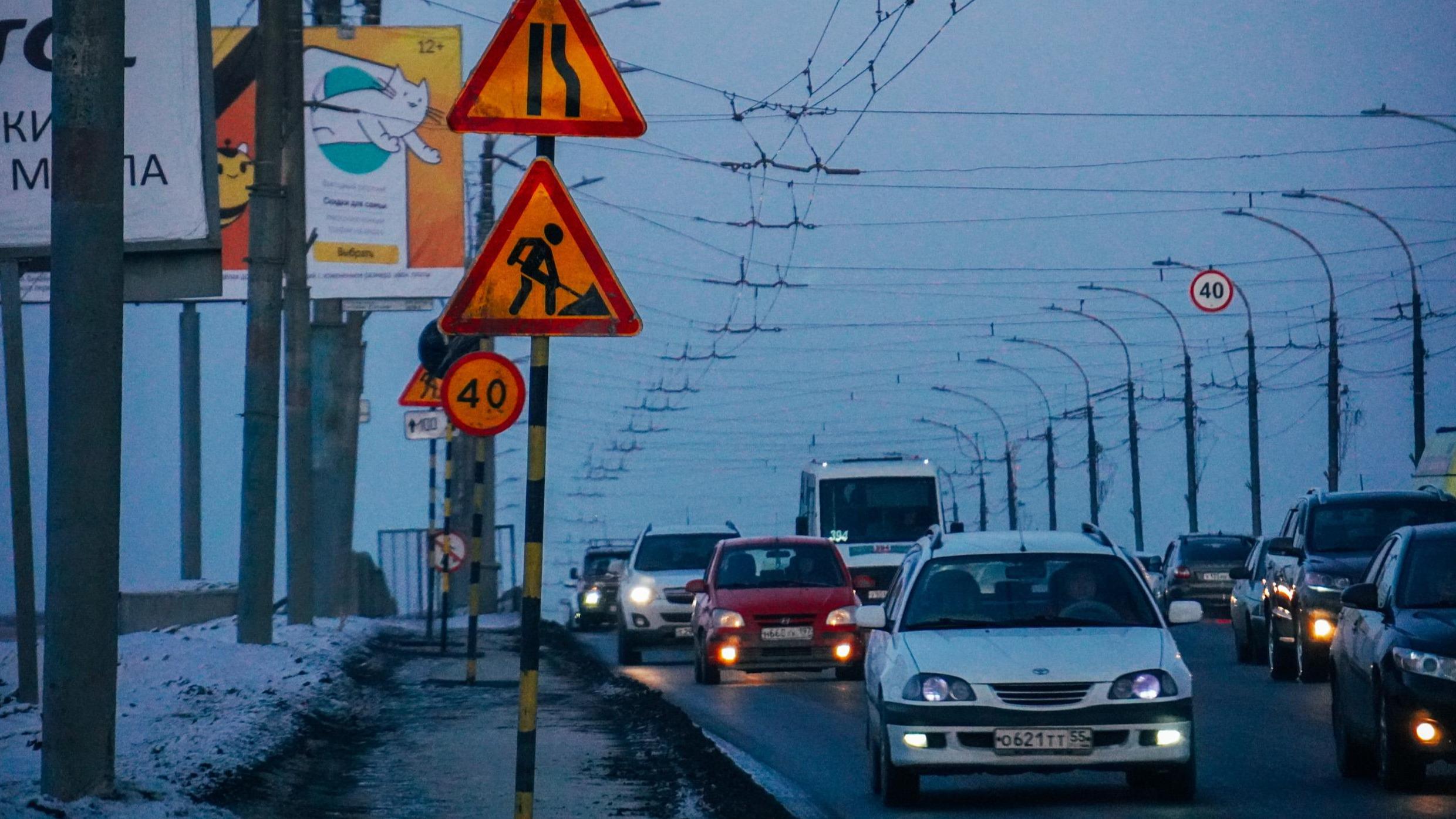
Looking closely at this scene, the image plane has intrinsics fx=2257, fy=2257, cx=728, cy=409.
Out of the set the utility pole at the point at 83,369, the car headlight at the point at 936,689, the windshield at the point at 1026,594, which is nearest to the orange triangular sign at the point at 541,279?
the utility pole at the point at 83,369

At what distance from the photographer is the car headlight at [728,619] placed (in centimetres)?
2403

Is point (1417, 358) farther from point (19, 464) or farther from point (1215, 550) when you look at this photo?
point (19, 464)

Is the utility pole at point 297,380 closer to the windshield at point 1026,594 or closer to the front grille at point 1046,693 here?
the windshield at point 1026,594

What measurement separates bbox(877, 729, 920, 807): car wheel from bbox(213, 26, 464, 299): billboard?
2519 centimetres

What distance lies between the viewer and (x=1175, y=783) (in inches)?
468

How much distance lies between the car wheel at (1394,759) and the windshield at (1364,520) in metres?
9.79

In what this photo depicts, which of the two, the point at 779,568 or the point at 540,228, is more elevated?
the point at 540,228

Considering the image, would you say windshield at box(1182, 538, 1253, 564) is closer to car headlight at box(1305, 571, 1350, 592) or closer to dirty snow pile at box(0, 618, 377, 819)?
dirty snow pile at box(0, 618, 377, 819)

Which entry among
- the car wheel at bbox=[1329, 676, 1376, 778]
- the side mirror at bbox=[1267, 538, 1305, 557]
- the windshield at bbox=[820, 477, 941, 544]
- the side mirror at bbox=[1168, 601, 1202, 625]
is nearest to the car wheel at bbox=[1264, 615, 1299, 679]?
the side mirror at bbox=[1267, 538, 1305, 557]

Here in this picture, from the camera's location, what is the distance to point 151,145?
50.0 feet

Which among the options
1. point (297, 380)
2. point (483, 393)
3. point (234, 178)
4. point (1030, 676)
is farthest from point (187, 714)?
point (234, 178)

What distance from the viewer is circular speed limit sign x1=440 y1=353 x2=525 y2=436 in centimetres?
1781

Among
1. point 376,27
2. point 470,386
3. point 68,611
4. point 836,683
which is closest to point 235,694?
point 470,386

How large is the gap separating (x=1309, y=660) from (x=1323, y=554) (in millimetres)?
1100
